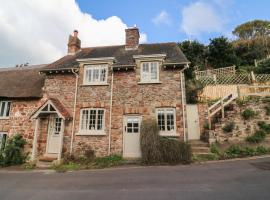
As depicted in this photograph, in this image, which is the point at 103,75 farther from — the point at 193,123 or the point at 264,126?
the point at 264,126

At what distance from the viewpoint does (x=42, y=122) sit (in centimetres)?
1312

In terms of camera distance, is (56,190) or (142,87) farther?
(142,87)

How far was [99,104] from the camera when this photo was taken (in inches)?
500

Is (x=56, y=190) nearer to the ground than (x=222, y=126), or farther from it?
nearer to the ground

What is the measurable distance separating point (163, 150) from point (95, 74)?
6866 mm

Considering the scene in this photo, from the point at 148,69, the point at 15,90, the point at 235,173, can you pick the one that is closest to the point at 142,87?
the point at 148,69

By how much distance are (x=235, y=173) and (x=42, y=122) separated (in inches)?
460

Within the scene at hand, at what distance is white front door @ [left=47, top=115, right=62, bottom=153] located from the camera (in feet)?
41.9

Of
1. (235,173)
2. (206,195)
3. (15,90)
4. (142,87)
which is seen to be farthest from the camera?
(15,90)

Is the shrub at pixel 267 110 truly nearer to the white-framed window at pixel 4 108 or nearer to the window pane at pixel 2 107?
the white-framed window at pixel 4 108

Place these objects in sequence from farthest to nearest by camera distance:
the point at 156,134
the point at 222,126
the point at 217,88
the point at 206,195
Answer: the point at 217,88, the point at 222,126, the point at 156,134, the point at 206,195

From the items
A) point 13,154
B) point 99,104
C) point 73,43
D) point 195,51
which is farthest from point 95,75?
point 195,51

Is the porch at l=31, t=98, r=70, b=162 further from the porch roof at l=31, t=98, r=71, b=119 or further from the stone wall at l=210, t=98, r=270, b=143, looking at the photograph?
the stone wall at l=210, t=98, r=270, b=143

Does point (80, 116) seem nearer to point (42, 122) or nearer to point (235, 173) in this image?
point (42, 122)
